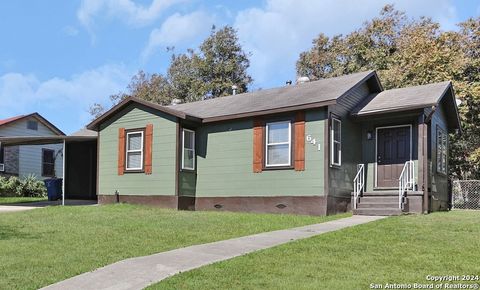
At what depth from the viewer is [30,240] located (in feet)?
31.8

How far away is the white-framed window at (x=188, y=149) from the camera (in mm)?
16156

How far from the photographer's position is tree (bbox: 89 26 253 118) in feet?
115

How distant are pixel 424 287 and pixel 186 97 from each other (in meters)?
31.5

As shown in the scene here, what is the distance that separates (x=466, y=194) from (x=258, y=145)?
9074 mm

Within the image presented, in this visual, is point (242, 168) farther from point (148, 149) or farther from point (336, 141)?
point (148, 149)

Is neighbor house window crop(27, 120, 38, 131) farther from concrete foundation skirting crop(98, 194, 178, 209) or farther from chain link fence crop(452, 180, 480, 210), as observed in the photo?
chain link fence crop(452, 180, 480, 210)

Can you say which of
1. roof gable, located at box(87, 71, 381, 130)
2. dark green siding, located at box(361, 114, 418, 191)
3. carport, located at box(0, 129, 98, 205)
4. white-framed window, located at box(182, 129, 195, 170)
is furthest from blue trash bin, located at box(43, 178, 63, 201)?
dark green siding, located at box(361, 114, 418, 191)

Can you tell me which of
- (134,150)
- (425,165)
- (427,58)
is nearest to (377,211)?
(425,165)

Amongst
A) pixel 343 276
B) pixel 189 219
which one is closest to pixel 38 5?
pixel 189 219

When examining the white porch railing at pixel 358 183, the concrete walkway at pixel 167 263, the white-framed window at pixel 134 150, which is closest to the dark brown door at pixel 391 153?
the white porch railing at pixel 358 183

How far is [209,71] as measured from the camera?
35.3 metres

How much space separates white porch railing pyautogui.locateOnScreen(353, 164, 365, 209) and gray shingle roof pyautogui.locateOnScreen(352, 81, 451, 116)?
173 cm

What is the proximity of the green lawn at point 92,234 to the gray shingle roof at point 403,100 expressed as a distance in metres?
3.72

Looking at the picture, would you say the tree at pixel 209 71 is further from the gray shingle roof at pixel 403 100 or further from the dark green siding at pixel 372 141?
the dark green siding at pixel 372 141
